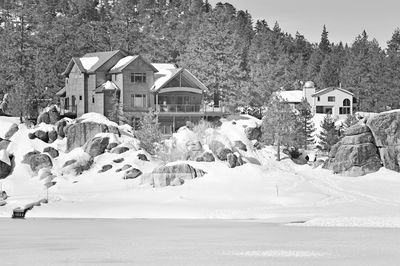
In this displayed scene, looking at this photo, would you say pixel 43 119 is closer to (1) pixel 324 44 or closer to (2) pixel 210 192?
(2) pixel 210 192

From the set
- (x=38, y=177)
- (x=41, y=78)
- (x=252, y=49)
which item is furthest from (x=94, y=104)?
(x=252, y=49)

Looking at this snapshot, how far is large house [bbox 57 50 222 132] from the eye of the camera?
69500 millimetres

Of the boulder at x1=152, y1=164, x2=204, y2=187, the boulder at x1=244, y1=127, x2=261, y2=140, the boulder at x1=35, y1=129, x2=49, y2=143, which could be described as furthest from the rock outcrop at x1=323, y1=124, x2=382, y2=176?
the boulder at x1=35, y1=129, x2=49, y2=143

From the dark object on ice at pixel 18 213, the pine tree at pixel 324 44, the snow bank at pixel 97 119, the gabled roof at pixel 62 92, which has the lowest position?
the dark object on ice at pixel 18 213

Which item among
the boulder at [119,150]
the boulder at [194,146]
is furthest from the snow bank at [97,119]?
the boulder at [194,146]

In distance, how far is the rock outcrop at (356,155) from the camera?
57844 mm

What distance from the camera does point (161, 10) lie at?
137875mm

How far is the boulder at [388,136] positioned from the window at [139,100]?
24.1 m

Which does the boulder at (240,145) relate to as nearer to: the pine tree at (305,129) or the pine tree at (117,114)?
the pine tree at (305,129)

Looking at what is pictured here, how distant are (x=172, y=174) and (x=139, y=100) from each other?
66.1 feet

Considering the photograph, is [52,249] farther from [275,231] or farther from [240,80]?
[240,80]

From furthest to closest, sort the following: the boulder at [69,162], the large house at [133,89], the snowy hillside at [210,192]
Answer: the large house at [133,89]
the boulder at [69,162]
the snowy hillside at [210,192]

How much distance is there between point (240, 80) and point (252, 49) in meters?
43.1

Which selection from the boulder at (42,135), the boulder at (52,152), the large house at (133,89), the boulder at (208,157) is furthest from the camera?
the large house at (133,89)
